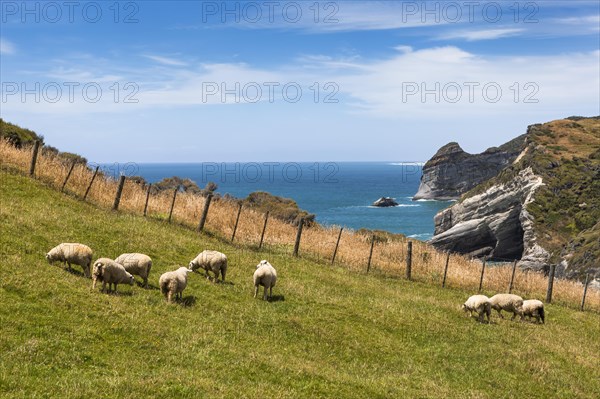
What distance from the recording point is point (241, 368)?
587 inches

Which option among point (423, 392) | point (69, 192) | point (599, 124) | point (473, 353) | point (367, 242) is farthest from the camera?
point (599, 124)

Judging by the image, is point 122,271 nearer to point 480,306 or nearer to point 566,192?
point 480,306

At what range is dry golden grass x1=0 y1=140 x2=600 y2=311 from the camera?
38.0 meters

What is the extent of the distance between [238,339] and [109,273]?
5193mm

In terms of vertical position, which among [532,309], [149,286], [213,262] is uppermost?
[213,262]

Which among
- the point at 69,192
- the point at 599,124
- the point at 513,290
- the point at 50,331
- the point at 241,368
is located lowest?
the point at 513,290

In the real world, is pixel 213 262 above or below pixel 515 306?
above

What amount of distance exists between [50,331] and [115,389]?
3.60m

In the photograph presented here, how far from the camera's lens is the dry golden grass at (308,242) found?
3797 cm

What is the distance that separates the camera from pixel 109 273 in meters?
18.6

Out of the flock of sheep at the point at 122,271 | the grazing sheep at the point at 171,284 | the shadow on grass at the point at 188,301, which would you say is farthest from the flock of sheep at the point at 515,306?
the grazing sheep at the point at 171,284

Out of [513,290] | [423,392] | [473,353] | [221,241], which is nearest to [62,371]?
[423,392]

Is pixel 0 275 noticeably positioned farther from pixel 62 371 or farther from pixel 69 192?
pixel 69 192

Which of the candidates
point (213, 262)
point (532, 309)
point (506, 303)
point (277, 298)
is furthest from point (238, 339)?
point (532, 309)
